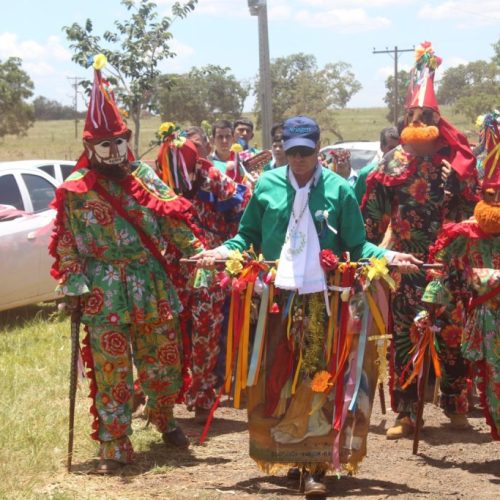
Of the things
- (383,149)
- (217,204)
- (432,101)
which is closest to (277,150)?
(383,149)

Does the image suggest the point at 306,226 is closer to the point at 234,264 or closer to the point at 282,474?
the point at 234,264

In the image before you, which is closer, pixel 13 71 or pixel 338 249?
pixel 338 249

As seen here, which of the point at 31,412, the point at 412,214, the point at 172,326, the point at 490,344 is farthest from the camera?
the point at 31,412

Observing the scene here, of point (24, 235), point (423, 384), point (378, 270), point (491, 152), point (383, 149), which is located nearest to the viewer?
point (378, 270)

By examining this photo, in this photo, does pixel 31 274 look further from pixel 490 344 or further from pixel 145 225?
pixel 490 344

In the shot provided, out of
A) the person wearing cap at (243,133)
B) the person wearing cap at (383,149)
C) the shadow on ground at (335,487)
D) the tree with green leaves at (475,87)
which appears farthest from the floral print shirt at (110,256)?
the tree with green leaves at (475,87)

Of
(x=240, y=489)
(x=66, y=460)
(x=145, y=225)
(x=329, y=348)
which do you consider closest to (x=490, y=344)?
(x=329, y=348)

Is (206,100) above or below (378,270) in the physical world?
above

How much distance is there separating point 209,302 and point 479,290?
2.19 meters

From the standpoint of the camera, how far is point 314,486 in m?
5.14

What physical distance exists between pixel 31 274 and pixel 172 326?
16.7 ft

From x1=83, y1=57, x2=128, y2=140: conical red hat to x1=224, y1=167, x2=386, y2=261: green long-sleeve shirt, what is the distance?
1.00 m

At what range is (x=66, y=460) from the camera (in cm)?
603

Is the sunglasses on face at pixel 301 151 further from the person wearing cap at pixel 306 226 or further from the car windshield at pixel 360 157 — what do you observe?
the car windshield at pixel 360 157
